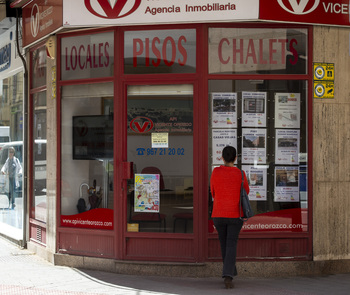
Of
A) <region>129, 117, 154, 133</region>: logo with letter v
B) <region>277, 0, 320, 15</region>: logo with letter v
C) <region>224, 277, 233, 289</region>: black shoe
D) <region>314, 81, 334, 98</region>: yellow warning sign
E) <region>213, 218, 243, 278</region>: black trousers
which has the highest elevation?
<region>277, 0, 320, 15</region>: logo with letter v

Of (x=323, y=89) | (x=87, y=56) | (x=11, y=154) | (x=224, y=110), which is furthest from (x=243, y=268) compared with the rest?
(x=11, y=154)

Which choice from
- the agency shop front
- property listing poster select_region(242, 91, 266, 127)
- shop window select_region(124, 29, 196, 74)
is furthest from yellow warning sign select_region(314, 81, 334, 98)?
shop window select_region(124, 29, 196, 74)

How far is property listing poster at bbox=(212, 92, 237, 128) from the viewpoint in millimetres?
8797

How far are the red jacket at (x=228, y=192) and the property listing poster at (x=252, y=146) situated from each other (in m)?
1.06

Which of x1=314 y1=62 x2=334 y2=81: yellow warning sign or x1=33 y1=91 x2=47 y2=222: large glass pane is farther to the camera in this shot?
x1=33 y1=91 x2=47 y2=222: large glass pane

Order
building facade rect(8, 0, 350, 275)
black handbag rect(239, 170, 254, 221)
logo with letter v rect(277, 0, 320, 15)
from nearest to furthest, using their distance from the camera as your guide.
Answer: black handbag rect(239, 170, 254, 221), logo with letter v rect(277, 0, 320, 15), building facade rect(8, 0, 350, 275)

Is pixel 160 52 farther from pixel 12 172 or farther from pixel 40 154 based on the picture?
pixel 12 172

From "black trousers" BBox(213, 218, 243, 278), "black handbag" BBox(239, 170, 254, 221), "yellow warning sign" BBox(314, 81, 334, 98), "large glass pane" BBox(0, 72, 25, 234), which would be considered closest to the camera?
"black handbag" BBox(239, 170, 254, 221)

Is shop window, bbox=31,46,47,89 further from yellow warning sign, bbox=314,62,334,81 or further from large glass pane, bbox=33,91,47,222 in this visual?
yellow warning sign, bbox=314,62,334,81

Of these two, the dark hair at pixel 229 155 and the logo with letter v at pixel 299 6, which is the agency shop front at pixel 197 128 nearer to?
the logo with letter v at pixel 299 6

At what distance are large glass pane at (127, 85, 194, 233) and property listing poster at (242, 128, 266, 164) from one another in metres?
0.70

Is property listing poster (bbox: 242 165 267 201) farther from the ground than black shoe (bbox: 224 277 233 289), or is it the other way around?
property listing poster (bbox: 242 165 267 201)

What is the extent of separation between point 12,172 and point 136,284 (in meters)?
4.77

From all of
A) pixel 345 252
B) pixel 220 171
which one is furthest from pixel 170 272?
pixel 345 252
